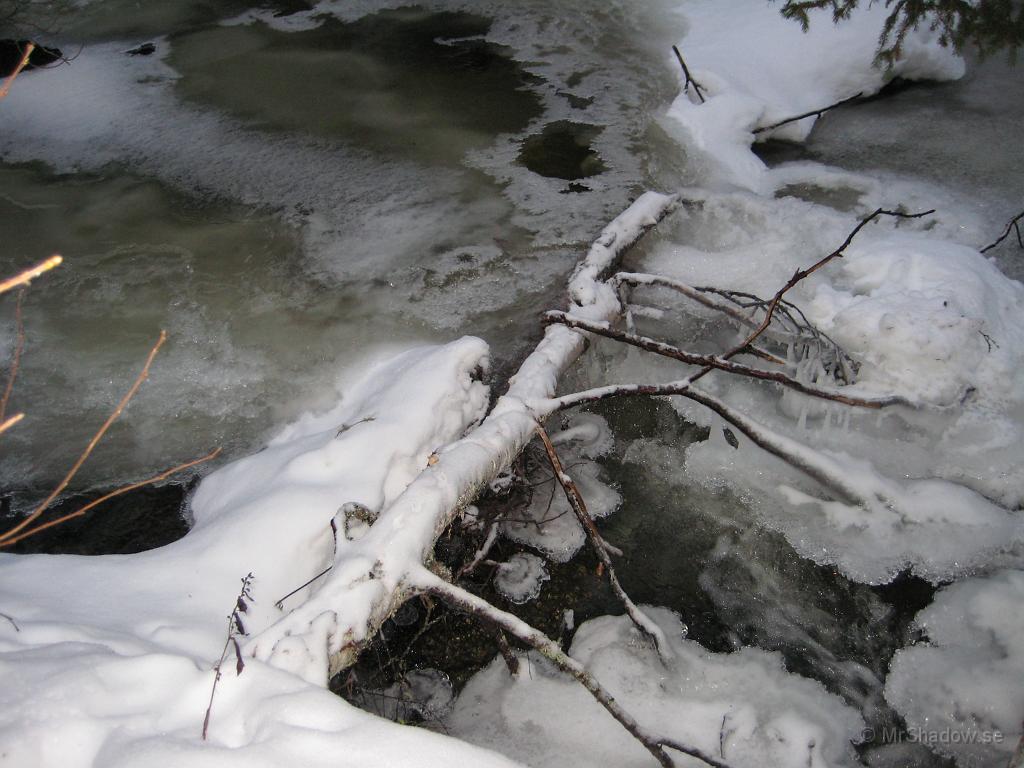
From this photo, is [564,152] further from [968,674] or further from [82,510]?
[82,510]

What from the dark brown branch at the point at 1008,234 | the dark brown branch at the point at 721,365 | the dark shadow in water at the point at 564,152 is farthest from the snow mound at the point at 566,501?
the dark brown branch at the point at 1008,234

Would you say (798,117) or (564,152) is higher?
(798,117)

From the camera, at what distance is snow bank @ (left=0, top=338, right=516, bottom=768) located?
1660 mm

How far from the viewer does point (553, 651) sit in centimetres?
221

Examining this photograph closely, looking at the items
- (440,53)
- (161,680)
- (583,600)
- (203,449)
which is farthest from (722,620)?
(440,53)

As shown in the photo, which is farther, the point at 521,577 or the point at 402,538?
the point at 521,577

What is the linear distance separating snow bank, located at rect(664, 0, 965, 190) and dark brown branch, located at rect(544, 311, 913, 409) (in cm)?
282

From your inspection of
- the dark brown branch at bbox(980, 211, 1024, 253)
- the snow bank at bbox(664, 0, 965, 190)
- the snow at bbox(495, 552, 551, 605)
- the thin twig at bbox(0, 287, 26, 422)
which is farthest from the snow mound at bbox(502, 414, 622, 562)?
the snow bank at bbox(664, 0, 965, 190)

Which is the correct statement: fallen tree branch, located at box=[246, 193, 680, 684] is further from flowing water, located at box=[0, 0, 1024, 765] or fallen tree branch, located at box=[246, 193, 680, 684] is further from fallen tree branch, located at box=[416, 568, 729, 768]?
flowing water, located at box=[0, 0, 1024, 765]

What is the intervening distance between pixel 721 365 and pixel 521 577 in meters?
1.33

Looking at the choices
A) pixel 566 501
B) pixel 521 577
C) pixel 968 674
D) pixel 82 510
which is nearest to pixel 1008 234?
pixel 968 674

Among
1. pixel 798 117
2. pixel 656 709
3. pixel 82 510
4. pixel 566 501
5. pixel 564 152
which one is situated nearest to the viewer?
pixel 82 510

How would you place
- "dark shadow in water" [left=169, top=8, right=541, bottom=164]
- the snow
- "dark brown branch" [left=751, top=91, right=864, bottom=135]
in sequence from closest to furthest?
the snow → "dark brown branch" [left=751, top=91, right=864, bottom=135] → "dark shadow in water" [left=169, top=8, right=541, bottom=164]

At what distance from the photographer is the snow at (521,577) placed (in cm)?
306
